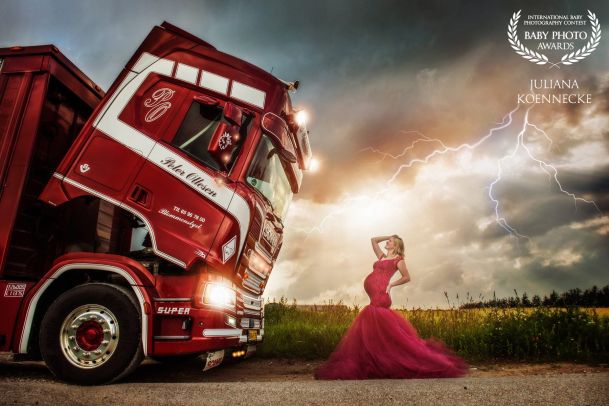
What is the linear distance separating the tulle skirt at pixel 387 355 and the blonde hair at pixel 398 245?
80 cm

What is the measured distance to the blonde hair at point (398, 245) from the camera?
5.33 meters

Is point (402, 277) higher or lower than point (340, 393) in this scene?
higher

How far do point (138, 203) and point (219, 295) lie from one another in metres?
1.28

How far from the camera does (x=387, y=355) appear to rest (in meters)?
4.57

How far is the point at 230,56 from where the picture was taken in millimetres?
4859

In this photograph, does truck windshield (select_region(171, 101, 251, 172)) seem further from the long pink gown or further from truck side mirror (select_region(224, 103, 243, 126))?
the long pink gown

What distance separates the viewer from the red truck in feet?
13.0

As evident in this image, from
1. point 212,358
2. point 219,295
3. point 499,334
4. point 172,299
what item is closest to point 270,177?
point 219,295

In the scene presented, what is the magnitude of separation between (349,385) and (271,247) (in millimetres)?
2182

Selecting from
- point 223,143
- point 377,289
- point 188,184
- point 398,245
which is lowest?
point 377,289

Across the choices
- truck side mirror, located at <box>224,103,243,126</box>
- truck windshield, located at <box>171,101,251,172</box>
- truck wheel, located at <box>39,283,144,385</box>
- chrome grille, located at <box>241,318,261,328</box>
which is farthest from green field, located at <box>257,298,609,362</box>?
truck side mirror, located at <box>224,103,243,126</box>

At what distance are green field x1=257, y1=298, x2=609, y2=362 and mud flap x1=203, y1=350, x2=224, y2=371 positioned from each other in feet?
10.9

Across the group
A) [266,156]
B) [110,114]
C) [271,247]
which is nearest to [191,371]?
[271,247]

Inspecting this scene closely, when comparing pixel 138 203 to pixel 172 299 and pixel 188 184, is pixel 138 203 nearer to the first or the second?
pixel 188 184
